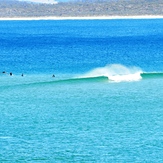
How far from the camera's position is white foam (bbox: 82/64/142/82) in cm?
6847

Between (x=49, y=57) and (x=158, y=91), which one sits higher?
(x=49, y=57)

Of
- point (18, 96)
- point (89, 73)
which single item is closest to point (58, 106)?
point (18, 96)

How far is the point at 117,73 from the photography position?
73875mm

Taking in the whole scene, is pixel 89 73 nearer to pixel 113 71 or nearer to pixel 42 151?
pixel 113 71

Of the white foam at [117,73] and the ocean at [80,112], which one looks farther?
the white foam at [117,73]

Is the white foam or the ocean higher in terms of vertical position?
the white foam

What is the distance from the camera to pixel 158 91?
196 ft

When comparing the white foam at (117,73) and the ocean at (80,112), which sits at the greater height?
the white foam at (117,73)

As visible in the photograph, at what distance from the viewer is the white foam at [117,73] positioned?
68.5 meters

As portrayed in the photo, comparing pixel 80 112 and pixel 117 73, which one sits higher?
pixel 117 73

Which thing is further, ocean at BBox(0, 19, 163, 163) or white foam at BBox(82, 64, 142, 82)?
white foam at BBox(82, 64, 142, 82)

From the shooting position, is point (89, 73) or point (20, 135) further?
point (89, 73)

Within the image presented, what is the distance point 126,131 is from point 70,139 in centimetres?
374

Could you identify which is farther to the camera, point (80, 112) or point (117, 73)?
point (117, 73)
